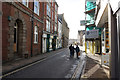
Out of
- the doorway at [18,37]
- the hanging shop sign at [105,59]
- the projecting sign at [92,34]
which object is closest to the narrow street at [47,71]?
the hanging shop sign at [105,59]

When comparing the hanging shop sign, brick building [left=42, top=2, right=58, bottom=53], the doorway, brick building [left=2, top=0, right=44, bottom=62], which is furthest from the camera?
brick building [left=42, top=2, right=58, bottom=53]

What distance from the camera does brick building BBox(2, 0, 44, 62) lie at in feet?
28.1

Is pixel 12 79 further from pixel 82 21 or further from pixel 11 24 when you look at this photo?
pixel 82 21

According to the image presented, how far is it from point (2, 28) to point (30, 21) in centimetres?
504

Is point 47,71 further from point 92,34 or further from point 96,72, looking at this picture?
point 92,34

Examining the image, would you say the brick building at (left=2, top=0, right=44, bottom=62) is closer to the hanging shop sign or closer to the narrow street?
the narrow street

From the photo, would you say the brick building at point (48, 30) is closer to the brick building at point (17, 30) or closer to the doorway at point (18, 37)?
the brick building at point (17, 30)

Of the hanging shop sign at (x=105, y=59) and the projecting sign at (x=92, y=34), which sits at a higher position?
the projecting sign at (x=92, y=34)

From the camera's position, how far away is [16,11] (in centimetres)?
1005

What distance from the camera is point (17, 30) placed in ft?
37.8

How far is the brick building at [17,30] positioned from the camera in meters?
8.57

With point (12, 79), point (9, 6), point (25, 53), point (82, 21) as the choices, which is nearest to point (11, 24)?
point (9, 6)

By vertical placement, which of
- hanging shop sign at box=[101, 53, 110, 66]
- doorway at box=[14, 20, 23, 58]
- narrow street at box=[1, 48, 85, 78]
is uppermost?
doorway at box=[14, 20, 23, 58]

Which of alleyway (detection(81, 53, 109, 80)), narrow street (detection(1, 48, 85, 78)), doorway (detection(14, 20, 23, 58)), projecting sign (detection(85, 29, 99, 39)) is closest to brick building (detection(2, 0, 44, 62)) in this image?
doorway (detection(14, 20, 23, 58))
